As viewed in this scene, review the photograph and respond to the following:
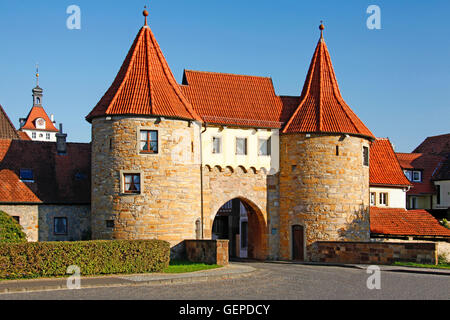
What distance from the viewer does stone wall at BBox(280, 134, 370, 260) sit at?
3588 centimetres

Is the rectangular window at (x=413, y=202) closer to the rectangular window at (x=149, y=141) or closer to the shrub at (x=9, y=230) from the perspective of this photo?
the rectangular window at (x=149, y=141)

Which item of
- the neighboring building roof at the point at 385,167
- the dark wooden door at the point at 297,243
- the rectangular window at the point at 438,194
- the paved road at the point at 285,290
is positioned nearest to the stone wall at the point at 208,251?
the paved road at the point at 285,290

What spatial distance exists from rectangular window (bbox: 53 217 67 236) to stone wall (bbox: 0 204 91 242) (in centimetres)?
14

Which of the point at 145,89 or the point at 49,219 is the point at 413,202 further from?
the point at 49,219

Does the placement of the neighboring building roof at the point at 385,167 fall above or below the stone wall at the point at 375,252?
above

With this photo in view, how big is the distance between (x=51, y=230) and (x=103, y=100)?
23.6 feet

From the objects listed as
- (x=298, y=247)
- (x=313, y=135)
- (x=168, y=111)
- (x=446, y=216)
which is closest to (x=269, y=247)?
(x=298, y=247)

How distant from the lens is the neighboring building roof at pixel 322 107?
121 ft

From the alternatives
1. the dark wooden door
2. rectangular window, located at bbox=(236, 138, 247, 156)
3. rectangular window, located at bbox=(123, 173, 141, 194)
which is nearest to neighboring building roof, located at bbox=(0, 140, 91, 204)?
rectangular window, located at bbox=(123, 173, 141, 194)

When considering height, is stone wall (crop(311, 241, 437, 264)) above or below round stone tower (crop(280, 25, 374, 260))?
below

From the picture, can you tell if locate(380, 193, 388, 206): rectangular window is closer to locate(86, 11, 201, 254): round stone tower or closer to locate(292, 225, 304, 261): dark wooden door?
locate(292, 225, 304, 261): dark wooden door

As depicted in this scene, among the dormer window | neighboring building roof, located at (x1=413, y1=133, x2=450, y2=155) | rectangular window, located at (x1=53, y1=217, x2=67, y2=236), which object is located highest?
the dormer window

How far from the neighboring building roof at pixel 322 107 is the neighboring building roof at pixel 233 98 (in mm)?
1434

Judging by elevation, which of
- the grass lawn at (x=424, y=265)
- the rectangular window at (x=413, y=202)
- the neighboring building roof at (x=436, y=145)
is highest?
the neighboring building roof at (x=436, y=145)
